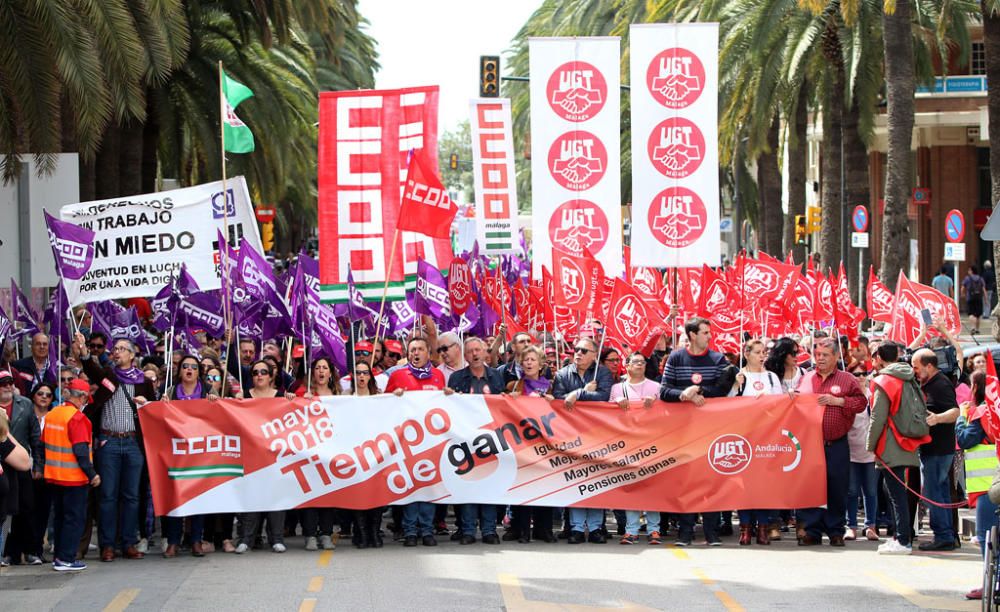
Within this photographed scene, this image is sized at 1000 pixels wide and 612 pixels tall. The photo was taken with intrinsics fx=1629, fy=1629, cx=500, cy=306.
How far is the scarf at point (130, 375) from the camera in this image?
1261 cm

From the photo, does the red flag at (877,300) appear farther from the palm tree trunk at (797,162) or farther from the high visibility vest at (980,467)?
the palm tree trunk at (797,162)

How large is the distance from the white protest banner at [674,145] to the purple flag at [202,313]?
4.51 meters

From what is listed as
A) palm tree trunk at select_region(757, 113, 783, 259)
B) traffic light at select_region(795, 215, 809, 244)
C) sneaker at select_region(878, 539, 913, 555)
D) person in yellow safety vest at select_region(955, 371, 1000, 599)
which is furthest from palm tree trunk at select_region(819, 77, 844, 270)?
person in yellow safety vest at select_region(955, 371, 1000, 599)

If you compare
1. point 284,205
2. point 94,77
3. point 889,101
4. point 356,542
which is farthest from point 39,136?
point 284,205

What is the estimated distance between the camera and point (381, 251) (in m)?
16.3

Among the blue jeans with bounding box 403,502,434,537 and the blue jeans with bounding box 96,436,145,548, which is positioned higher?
the blue jeans with bounding box 96,436,145,548

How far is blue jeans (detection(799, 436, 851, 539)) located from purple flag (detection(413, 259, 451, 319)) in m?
5.73

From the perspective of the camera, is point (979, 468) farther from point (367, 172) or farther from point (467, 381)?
point (367, 172)

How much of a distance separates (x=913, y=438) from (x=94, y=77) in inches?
309

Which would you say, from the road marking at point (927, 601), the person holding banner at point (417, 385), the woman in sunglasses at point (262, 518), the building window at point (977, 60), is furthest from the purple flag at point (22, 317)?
the building window at point (977, 60)

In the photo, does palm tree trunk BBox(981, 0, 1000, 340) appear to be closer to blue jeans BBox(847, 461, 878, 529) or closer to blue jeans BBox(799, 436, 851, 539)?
blue jeans BBox(847, 461, 878, 529)

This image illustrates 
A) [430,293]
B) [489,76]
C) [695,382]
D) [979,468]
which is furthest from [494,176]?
[489,76]

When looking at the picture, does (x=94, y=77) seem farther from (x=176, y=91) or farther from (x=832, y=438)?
(x=176, y=91)

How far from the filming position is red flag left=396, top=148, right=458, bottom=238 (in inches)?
600
